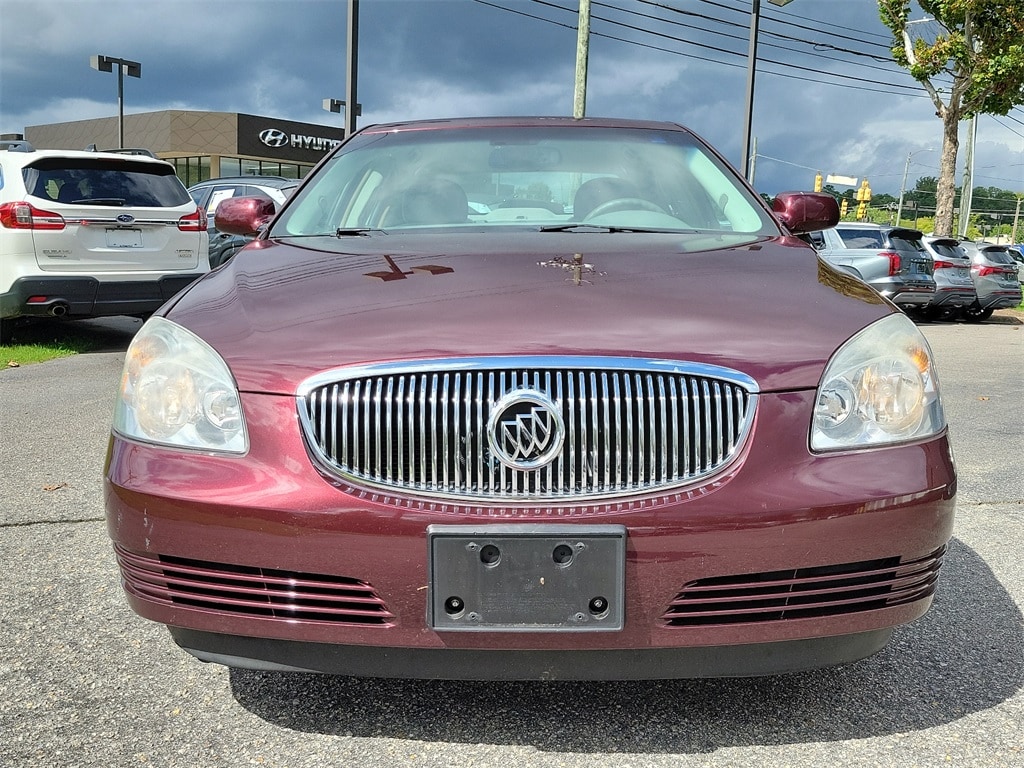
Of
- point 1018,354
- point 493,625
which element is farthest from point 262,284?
point 1018,354

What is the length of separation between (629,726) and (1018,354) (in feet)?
34.5

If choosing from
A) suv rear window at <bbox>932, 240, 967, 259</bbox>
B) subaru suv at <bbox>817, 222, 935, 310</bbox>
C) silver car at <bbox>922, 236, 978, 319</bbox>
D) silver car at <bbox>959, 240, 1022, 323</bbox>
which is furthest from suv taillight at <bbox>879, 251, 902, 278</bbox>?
silver car at <bbox>959, 240, 1022, 323</bbox>

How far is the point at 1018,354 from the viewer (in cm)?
1117

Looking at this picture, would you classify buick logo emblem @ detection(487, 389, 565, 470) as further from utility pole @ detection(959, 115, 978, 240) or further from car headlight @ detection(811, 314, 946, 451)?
utility pole @ detection(959, 115, 978, 240)

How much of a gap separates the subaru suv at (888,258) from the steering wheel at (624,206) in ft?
40.5

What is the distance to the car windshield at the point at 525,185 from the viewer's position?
10.4 feet

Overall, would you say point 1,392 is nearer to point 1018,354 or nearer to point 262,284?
point 262,284

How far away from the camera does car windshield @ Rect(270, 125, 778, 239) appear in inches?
125

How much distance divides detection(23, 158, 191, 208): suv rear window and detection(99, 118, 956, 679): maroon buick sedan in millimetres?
7074

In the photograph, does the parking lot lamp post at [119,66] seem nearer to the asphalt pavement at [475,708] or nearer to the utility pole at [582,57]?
the utility pole at [582,57]

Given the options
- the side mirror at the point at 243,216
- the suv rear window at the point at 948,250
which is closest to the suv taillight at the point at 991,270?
the suv rear window at the point at 948,250

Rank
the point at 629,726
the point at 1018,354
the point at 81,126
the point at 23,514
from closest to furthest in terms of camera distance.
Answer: the point at 629,726 → the point at 23,514 → the point at 1018,354 → the point at 81,126

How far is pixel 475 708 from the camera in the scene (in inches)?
90.8

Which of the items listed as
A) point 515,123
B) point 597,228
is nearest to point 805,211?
point 597,228
